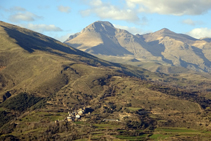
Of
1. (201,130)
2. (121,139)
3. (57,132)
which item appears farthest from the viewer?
(201,130)

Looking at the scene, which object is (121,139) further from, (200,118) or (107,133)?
A: (200,118)

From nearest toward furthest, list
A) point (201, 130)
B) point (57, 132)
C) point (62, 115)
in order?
point (57, 132)
point (201, 130)
point (62, 115)

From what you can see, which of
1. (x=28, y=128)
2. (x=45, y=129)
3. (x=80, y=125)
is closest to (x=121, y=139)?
(x=80, y=125)

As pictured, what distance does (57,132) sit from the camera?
527 ft

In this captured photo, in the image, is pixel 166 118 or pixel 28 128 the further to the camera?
pixel 166 118

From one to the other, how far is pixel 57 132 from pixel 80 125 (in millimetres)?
13161

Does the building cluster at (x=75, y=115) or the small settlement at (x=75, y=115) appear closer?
the small settlement at (x=75, y=115)

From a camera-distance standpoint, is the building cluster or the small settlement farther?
the building cluster

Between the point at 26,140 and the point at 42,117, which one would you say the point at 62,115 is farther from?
the point at 26,140

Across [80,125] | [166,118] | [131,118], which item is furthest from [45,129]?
[166,118]

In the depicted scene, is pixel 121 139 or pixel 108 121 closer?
pixel 121 139

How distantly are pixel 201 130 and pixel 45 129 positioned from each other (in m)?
79.7

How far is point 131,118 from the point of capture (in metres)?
189

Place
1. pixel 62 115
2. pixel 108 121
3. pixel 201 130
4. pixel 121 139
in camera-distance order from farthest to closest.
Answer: pixel 62 115
pixel 108 121
pixel 201 130
pixel 121 139
